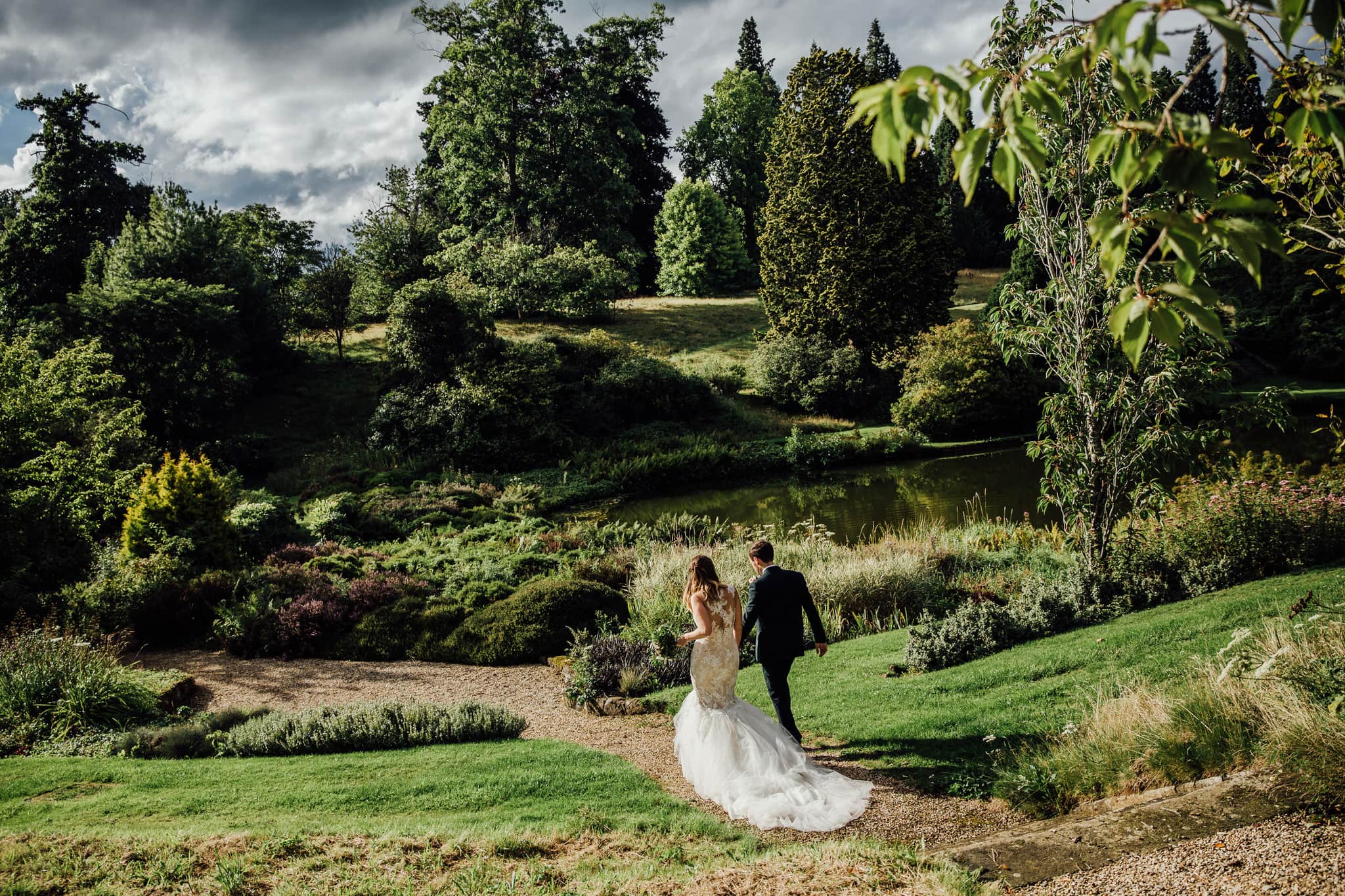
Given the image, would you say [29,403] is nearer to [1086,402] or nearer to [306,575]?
[306,575]

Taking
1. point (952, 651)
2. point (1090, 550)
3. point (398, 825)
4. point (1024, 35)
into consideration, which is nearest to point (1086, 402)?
point (1090, 550)

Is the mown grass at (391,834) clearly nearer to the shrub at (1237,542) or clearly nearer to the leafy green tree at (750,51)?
the shrub at (1237,542)

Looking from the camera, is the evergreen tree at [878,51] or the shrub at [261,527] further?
the evergreen tree at [878,51]

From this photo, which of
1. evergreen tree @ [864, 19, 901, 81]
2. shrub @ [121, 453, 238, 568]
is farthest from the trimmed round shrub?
evergreen tree @ [864, 19, 901, 81]

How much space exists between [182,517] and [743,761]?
38.5 feet

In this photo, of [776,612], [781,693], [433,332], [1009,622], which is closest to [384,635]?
[781,693]

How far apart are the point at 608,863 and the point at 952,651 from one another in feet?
15.4

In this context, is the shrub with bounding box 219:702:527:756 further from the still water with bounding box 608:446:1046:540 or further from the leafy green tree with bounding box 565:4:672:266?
the leafy green tree with bounding box 565:4:672:266

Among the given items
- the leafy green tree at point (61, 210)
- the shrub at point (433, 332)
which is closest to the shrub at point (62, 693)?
the shrub at point (433, 332)

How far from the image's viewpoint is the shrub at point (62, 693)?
25.6 feet

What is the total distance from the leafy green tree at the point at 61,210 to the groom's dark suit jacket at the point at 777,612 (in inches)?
1133

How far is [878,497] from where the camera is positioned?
20156mm

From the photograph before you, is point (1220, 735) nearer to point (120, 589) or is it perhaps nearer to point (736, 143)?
point (120, 589)

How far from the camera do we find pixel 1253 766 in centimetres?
415
